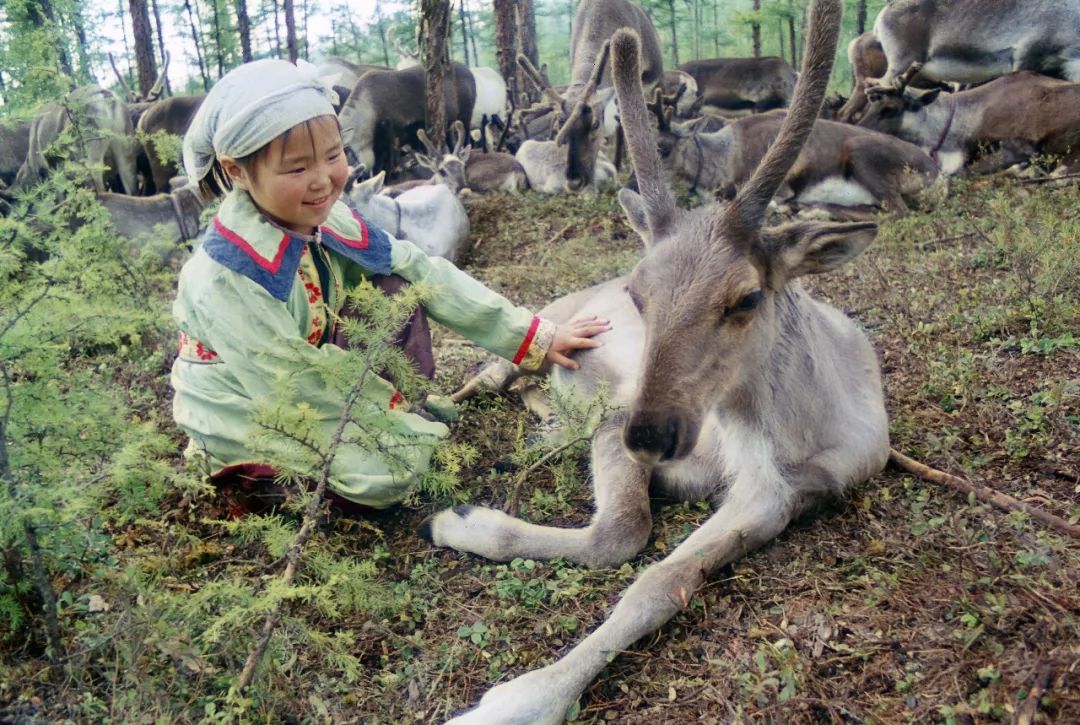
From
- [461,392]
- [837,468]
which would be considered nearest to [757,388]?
[837,468]

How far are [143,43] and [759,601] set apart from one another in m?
17.5

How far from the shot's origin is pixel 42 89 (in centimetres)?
574

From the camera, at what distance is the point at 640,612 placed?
2703 mm

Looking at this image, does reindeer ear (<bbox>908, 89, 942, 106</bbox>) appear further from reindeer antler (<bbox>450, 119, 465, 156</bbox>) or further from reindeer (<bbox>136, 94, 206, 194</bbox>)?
reindeer (<bbox>136, 94, 206, 194</bbox>)

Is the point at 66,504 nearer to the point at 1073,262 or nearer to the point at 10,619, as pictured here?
the point at 10,619

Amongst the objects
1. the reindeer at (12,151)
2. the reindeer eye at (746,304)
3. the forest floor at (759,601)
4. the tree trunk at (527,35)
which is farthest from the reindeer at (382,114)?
the reindeer eye at (746,304)

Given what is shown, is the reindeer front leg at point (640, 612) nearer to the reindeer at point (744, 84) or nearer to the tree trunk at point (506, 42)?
the tree trunk at point (506, 42)

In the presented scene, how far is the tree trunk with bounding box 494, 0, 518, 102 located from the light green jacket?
1151 centimetres

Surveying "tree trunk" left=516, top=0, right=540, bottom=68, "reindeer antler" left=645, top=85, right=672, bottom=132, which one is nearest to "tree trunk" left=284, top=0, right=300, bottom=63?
"tree trunk" left=516, top=0, right=540, bottom=68

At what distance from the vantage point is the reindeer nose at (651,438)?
2.78 m

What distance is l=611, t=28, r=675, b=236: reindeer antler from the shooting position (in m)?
3.39

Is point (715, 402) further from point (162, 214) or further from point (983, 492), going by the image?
point (162, 214)

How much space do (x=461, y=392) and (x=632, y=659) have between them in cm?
227

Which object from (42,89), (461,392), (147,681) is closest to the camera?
(147,681)
